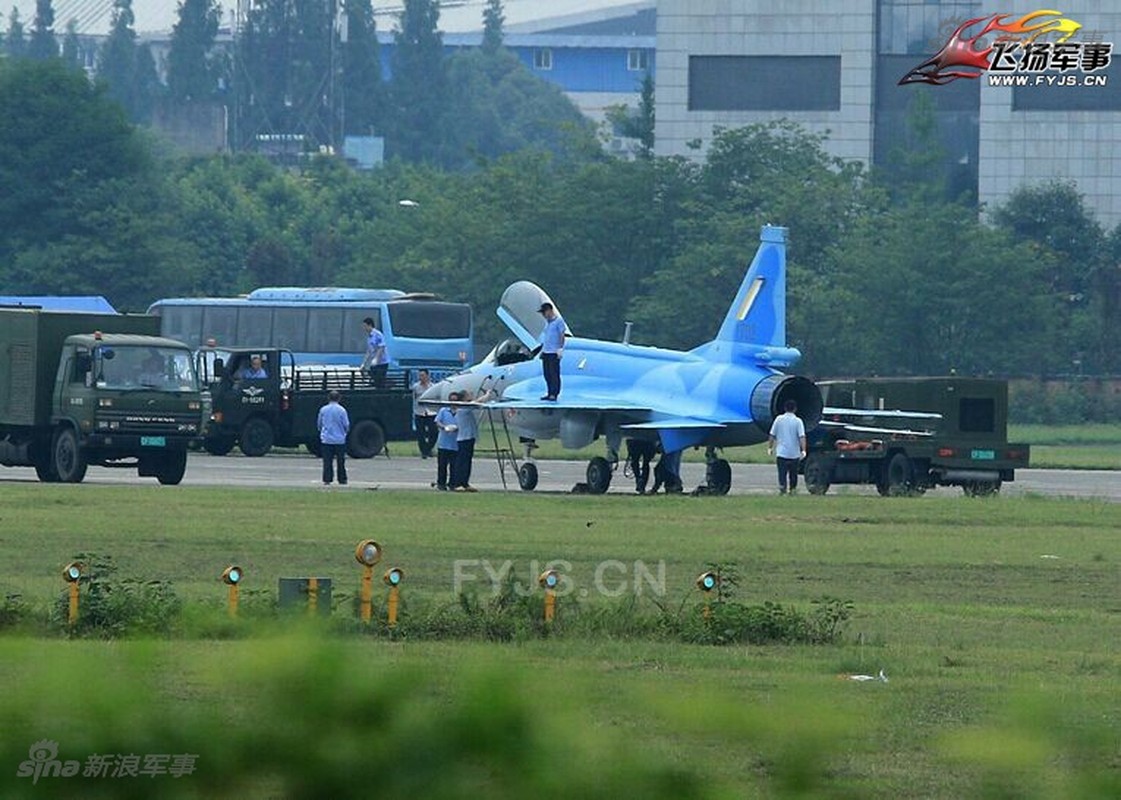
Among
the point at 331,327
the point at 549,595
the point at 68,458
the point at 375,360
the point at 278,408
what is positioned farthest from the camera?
the point at 331,327

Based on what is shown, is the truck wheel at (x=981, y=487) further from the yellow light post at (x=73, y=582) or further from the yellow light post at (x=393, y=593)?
the yellow light post at (x=73, y=582)

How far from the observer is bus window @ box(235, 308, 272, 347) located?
214 feet

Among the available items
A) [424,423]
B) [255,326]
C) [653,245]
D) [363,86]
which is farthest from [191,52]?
[424,423]

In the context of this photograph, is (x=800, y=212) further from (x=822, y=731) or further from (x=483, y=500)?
(x=822, y=731)

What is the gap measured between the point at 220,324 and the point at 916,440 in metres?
31.8

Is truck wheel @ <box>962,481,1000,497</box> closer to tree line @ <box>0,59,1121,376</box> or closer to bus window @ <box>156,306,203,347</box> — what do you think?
bus window @ <box>156,306,203,347</box>

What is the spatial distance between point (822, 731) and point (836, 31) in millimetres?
101649

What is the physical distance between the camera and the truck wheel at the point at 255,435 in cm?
4569

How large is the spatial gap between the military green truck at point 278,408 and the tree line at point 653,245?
37.5m

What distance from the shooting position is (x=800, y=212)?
290 feet

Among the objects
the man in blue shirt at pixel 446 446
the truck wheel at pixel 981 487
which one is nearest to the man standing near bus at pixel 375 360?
the man in blue shirt at pixel 446 446

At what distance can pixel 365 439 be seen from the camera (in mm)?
46000

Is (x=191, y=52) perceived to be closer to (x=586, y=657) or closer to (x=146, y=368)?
(x=146, y=368)

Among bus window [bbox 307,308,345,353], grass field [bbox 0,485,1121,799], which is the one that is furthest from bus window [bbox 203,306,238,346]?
grass field [bbox 0,485,1121,799]
